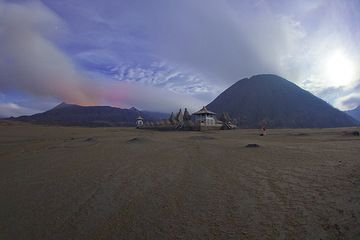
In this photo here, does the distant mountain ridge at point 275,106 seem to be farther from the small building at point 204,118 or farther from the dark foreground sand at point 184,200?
the dark foreground sand at point 184,200

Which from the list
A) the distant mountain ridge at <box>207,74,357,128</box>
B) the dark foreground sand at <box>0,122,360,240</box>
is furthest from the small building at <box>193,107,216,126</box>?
the distant mountain ridge at <box>207,74,357,128</box>

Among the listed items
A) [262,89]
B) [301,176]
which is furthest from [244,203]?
[262,89]

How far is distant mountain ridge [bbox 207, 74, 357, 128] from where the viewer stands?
9112 cm

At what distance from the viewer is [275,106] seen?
344 feet

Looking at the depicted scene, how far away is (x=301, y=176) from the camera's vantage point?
6910mm

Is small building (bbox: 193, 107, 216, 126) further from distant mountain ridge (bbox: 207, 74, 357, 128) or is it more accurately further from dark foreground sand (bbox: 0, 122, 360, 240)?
distant mountain ridge (bbox: 207, 74, 357, 128)

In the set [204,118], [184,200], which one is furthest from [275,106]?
[184,200]

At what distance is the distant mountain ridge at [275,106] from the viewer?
9112 cm

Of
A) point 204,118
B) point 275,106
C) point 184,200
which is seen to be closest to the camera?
point 184,200

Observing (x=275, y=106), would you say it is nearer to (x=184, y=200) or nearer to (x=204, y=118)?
(x=204, y=118)

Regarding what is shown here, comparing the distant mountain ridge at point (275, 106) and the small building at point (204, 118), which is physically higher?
the distant mountain ridge at point (275, 106)

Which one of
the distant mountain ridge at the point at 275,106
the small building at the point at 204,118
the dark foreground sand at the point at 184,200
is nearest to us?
the dark foreground sand at the point at 184,200

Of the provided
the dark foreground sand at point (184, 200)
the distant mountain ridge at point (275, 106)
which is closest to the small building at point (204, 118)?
the dark foreground sand at point (184, 200)

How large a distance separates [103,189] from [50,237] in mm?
2243
